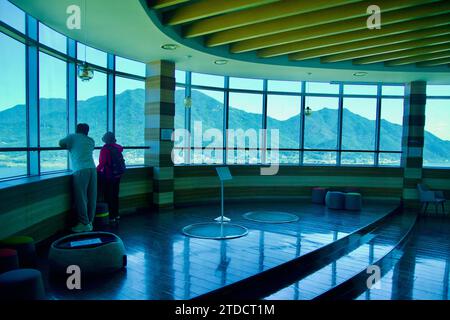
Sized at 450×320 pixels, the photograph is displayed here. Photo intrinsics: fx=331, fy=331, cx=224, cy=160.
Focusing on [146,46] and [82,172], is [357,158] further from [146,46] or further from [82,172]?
[82,172]

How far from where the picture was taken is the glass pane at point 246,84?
866 centimetres

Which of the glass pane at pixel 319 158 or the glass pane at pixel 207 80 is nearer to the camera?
the glass pane at pixel 207 80

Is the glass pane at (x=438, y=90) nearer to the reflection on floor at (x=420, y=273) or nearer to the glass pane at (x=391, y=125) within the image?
the glass pane at (x=391, y=125)

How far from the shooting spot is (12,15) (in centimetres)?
419

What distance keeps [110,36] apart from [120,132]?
7.03 ft

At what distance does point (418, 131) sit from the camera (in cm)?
871

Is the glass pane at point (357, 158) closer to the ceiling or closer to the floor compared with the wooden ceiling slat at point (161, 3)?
closer to the floor

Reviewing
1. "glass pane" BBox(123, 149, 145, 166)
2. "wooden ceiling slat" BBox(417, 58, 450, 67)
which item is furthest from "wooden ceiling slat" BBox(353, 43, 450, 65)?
"glass pane" BBox(123, 149, 145, 166)

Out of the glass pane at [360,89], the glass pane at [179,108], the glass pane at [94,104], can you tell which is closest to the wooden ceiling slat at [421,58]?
the glass pane at [360,89]

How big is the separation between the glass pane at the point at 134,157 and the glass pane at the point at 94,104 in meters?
0.76

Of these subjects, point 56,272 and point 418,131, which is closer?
point 56,272
